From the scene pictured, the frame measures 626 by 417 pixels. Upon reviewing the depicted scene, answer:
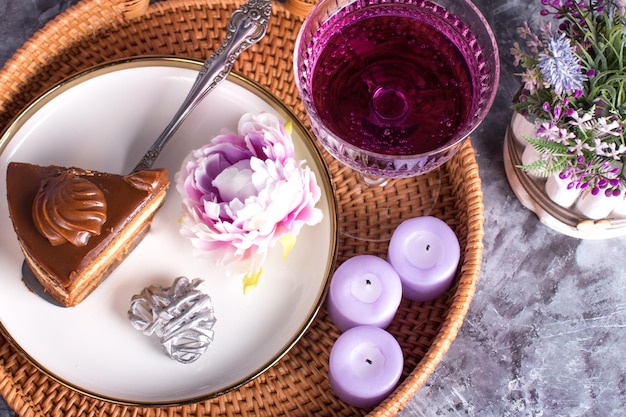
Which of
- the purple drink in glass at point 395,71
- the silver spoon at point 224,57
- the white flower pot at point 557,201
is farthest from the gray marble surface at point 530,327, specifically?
the silver spoon at point 224,57

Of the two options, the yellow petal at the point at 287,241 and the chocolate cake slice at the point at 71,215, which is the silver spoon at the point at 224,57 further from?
the yellow petal at the point at 287,241

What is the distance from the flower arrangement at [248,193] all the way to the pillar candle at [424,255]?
0.14m

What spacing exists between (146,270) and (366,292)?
29 centimetres

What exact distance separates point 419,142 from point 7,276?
0.55 meters

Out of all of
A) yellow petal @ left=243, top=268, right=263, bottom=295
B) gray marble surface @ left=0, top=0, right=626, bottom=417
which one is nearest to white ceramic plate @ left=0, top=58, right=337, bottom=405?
yellow petal @ left=243, top=268, right=263, bottom=295

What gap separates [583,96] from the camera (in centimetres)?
98

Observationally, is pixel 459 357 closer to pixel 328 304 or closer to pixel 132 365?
pixel 328 304

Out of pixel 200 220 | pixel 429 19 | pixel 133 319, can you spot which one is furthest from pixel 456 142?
pixel 133 319

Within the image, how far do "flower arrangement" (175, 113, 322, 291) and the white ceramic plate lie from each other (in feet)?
0.20

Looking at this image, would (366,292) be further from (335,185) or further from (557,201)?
(557,201)

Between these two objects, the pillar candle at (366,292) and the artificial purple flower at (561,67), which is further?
the pillar candle at (366,292)

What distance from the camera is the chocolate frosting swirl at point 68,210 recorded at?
953mm

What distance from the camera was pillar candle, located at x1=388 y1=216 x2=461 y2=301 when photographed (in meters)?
1.05

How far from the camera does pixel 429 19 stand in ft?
3.41
